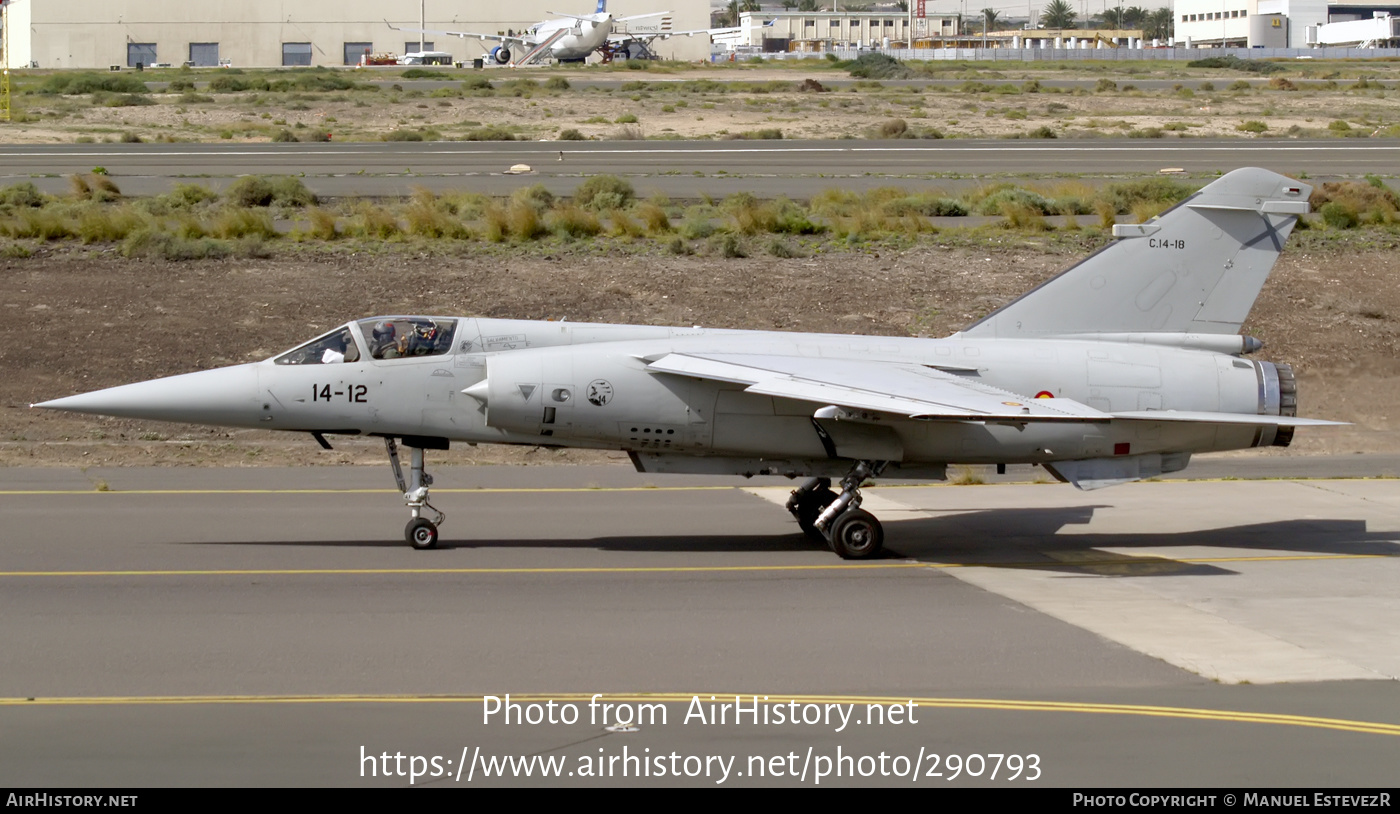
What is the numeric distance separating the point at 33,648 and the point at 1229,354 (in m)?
11.9

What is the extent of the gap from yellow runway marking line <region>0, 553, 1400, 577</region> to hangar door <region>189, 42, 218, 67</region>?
11743cm

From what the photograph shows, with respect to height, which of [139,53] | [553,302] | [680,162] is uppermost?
[139,53]

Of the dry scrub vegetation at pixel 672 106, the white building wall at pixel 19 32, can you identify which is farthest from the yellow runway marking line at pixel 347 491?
the white building wall at pixel 19 32

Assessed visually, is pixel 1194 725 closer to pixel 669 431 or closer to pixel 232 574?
pixel 669 431

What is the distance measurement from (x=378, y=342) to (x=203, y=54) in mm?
116881

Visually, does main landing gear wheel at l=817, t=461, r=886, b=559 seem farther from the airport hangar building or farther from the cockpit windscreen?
the airport hangar building

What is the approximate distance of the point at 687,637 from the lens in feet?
35.8

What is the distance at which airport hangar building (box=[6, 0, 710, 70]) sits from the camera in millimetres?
117500

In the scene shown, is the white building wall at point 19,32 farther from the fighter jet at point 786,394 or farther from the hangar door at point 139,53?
the fighter jet at point 786,394

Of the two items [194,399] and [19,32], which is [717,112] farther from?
[19,32]

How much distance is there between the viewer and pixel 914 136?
59.3 m

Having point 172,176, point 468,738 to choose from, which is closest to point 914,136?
point 172,176

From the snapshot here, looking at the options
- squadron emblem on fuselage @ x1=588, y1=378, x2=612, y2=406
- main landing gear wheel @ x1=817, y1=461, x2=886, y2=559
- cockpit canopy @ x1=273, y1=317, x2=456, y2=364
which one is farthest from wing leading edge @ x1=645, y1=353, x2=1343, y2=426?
cockpit canopy @ x1=273, y1=317, x2=456, y2=364

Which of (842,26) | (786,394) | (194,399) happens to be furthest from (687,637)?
(842,26)
